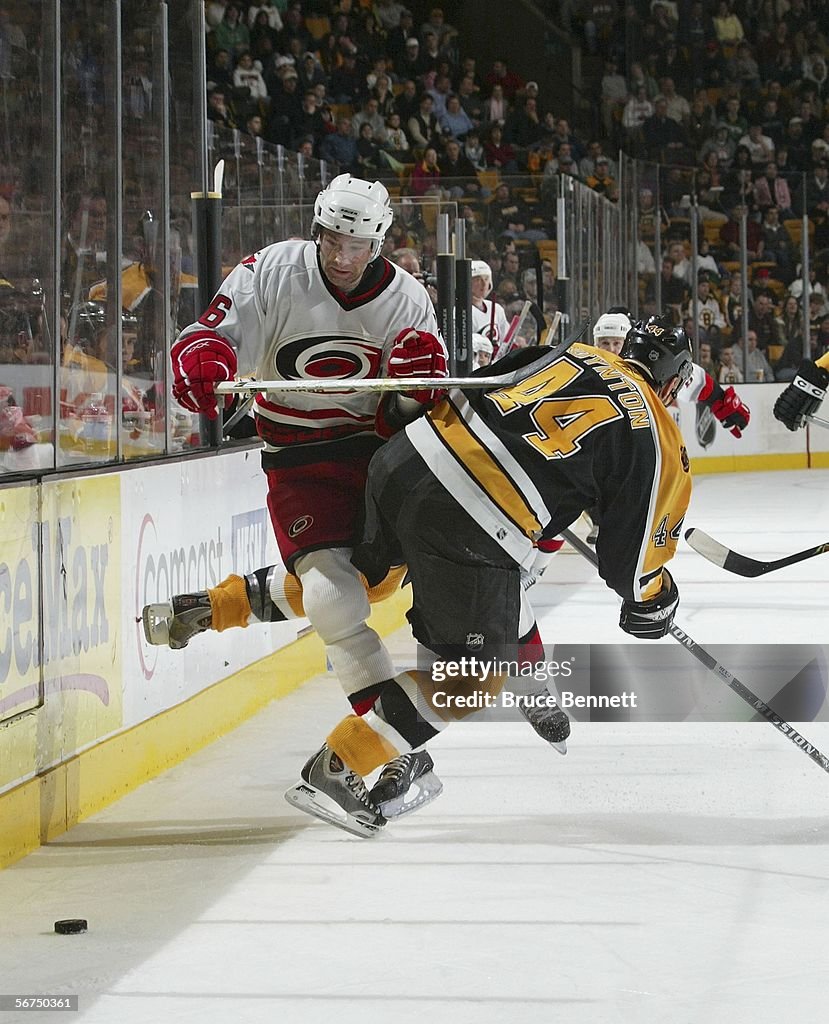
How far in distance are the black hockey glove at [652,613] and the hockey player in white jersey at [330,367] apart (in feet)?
1.64

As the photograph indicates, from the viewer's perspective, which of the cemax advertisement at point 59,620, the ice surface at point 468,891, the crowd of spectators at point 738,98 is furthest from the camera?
the crowd of spectators at point 738,98

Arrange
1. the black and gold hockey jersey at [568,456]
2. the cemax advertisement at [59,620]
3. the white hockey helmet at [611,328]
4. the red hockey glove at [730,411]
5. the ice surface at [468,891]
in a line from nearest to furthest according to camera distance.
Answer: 1. the ice surface at [468,891]
2. the black and gold hockey jersey at [568,456]
3. the cemax advertisement at [59,620]
4. the red hockey glove at [730,411]
5. the white hockey helmet at [611,328]

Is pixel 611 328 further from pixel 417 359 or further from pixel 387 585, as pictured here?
pixel 417 359

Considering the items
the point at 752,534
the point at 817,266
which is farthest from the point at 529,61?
the point at 752,534

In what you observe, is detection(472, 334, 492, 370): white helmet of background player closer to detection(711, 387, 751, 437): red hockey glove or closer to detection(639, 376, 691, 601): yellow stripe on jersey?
detection(711, 387, 751, 437): red hockey glove

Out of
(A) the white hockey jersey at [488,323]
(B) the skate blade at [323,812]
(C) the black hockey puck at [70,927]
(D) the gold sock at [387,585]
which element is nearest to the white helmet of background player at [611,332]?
(A) the white hockey jersey at [488,323]

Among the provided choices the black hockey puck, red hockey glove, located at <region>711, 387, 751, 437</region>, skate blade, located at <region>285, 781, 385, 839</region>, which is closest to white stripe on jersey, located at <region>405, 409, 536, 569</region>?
skate blade, located at <region>285, 781, 385, 839</region>

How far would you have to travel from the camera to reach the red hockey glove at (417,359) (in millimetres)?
3188

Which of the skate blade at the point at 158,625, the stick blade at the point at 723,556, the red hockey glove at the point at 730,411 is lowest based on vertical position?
the skate blade at the point at 158,625

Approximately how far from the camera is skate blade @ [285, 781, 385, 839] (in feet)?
10.2

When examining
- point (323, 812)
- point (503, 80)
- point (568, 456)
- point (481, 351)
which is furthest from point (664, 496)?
point (503, 80)

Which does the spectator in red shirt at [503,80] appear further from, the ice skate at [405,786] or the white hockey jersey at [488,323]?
the ice skate at [405,786]

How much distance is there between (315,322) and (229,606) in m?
0.64

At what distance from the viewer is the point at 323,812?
10.2 ft
